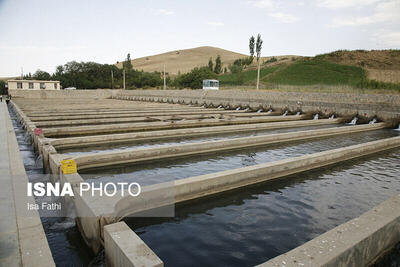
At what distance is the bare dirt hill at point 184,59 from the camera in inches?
4970

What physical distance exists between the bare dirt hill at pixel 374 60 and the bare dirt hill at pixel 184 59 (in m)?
61.3

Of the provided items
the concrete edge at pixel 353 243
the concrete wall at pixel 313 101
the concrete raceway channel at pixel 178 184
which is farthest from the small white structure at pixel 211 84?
the concrete edge at pixel 353 243

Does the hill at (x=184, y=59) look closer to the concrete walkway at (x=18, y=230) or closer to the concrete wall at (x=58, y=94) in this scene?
the concrete wall at (x=58, y=94)

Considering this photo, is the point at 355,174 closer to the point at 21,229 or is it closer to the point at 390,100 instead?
the point at 21,229

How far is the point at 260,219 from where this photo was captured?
515 cm

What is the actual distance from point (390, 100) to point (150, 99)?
3066 centimetres

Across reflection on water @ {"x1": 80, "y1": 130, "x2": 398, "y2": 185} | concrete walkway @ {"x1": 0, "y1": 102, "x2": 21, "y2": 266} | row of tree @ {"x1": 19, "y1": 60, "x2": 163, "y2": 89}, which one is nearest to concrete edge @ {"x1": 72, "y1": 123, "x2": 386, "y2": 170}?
reflection on water @ {"x1": 80, "y1": 130, "x2": 398, "y2": 185}

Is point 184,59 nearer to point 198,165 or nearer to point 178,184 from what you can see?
point 198,165

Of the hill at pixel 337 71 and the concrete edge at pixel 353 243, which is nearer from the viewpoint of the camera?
the concrete edge at pixel 353 243

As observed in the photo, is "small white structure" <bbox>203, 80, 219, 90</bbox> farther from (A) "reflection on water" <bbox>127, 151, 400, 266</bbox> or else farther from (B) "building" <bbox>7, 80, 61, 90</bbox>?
(A) "reflection on water" <bbox>127, 151, 400, 266</bbox>

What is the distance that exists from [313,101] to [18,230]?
2267cm

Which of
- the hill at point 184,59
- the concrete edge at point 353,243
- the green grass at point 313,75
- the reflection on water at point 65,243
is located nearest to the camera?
the concrete edge at point 353,243

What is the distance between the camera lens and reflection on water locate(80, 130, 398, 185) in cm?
737

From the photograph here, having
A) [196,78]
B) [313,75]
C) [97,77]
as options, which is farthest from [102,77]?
[313,75]
